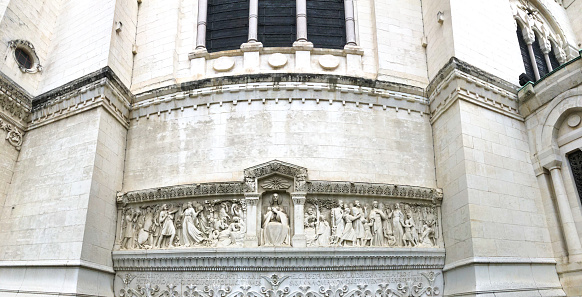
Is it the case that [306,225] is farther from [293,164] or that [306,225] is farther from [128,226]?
[128,226]

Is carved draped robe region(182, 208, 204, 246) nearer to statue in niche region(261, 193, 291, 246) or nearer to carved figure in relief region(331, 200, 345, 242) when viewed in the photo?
statue in niche region(261, 193, 291, 246)

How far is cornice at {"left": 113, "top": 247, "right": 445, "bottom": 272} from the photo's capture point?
11.1 m

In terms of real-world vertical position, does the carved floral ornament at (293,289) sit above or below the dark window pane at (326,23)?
below

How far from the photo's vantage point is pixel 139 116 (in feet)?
44.7

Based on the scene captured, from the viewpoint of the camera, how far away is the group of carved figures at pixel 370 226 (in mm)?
11523

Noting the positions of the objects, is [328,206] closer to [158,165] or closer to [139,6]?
[158,165]

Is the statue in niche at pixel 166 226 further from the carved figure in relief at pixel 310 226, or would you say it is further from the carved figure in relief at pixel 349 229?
the carved figure in relief at pixel 349 229

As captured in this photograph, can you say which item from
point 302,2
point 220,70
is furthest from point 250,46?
point 302,2

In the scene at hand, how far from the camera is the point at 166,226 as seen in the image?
11969mm

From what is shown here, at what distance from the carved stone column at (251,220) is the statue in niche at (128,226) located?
3272 mm

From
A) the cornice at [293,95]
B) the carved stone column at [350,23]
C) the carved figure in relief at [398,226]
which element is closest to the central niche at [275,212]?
the cornice at [293,95]

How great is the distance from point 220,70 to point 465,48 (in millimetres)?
7047

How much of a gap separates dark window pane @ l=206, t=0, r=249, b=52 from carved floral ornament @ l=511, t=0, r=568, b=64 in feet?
31.6

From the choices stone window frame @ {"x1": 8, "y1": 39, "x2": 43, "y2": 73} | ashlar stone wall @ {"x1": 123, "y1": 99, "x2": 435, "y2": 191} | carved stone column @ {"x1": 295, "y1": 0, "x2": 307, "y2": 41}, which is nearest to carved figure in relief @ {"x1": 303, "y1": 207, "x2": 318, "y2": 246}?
ashlar stone wall @ {"x1": 123, "y1": 99, "x2": 435, "y2": 191}
